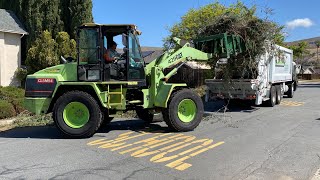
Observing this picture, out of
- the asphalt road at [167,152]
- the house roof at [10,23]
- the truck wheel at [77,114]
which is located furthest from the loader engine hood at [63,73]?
the house roof at [10,23]

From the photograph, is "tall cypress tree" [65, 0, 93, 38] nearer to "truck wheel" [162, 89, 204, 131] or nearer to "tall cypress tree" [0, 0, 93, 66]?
"tall cypress tree" [0, 0, 93, 66]

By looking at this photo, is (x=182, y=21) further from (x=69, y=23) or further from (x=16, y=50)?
(x=16, y=50)

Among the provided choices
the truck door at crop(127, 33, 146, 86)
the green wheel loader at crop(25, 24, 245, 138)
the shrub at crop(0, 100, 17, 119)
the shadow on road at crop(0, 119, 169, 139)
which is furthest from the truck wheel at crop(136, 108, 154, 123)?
the shrub at crop(0, 100, 17, 119)

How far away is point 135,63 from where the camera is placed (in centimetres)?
1009

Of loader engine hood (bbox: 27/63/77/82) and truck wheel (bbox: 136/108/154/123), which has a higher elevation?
loader engine hood (bbox: 27/63/77/82)

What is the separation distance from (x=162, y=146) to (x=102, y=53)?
2979 millimetres

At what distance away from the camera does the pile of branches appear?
521 inches

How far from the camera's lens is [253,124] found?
11.8 meters

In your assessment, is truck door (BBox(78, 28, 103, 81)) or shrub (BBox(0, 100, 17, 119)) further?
shrub (BBox(0, 100, 17, 119))

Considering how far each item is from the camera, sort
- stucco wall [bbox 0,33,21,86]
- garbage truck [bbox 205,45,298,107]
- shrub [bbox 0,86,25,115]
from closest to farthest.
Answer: garbage truck [bbox 205,45,298,107] → shrub [bbox 0,86,25,115] → stucco wall [bbox 0,33,21,86]

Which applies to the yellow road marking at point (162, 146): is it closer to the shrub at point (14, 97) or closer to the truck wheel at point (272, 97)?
the shrub at point (14, 97)

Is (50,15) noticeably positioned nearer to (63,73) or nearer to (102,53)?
(63,73)

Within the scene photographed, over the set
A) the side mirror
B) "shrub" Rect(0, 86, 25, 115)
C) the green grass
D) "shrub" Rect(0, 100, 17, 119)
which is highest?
the side mirror

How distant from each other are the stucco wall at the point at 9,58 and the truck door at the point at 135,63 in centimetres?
1747
